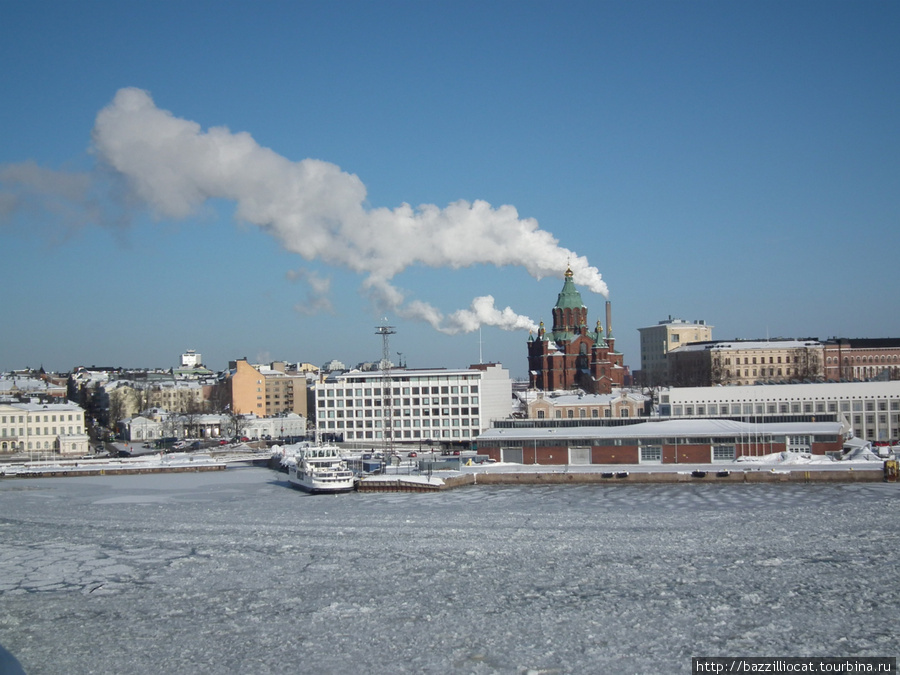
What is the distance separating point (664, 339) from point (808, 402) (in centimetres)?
6022

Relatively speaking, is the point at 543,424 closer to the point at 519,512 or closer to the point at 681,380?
Answer: the point at 519,512

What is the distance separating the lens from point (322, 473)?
38406 millimetres

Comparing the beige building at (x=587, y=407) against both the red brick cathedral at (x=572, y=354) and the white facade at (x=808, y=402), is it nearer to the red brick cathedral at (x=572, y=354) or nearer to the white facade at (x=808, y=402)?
the white facade at (x=808, y=402)

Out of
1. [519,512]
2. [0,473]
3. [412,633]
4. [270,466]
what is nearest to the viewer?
[412,633]

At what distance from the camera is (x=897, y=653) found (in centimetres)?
1371

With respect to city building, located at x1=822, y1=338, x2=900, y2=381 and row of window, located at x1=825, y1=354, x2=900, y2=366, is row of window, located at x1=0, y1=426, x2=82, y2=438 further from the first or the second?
row of window, located at x1=825, y1=354, x2=900, y2=366

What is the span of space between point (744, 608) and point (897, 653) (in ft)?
9.81

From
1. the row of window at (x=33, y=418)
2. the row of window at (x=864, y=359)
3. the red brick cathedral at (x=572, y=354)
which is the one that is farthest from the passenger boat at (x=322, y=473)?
the row of window at (x=864, y=359)

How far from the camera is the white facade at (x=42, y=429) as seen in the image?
62.9 meters

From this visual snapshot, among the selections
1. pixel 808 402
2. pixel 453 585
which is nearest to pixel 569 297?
pixel 808 402

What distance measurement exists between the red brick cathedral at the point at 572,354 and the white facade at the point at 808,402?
54.4 ft

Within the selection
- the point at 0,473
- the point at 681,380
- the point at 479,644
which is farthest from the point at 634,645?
Answer: the point at 681,380

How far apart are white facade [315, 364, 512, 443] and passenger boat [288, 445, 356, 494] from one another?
18377mm

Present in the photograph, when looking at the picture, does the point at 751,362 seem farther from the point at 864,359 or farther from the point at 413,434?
the point at 413,434
